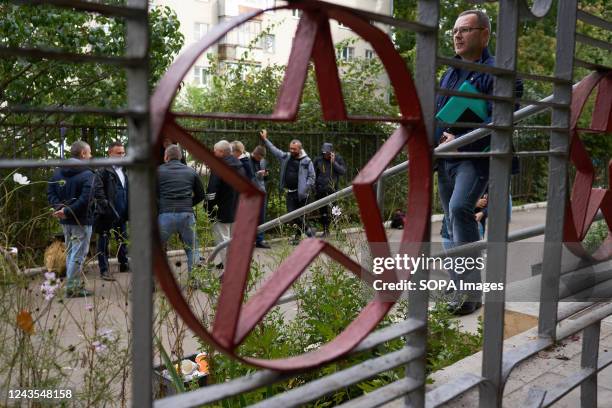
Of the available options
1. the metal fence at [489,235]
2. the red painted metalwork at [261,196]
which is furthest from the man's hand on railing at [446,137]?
the red painted metalwork at [261,196]


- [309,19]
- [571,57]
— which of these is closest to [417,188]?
[309,19]

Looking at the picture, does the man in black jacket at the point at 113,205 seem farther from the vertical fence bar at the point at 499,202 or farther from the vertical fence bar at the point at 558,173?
the vertical fence bar at the point at 499,202

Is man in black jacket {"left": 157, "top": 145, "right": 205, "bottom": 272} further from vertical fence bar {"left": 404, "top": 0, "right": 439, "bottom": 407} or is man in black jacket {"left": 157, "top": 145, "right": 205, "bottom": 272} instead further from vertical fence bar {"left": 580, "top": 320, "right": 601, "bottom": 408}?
vertical fence bar {"left": 404, "top": 0, "right": 439, "bottom": 407}

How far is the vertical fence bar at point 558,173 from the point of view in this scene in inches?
77.4

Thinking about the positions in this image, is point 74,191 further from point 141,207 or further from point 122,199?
point 141,207

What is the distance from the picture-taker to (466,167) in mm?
3475

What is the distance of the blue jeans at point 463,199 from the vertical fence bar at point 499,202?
1.61 metres

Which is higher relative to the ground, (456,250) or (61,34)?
(61,34)

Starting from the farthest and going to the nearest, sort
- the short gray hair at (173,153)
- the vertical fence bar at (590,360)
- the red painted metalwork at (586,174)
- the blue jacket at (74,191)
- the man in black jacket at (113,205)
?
the man in black jacket at (113,205) < the short gray hair at (173,153) < the blue jacket at (74,191) < the vertical fence bar at (590,360) < the red painted metalwork at (586,174)

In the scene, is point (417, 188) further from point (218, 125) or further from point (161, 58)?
point (218, 125)

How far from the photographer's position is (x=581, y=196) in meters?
2.28

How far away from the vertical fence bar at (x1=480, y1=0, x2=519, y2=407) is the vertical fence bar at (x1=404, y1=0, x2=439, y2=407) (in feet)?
1.11

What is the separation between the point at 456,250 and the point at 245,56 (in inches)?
396

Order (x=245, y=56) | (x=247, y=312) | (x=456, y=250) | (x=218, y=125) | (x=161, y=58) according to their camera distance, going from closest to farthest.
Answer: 1. (x=247, y=312)
2. (x=456, y=250)
3. (x=161, y=58)
4. (x=218, y=125)
5. (x=245, y=56)
